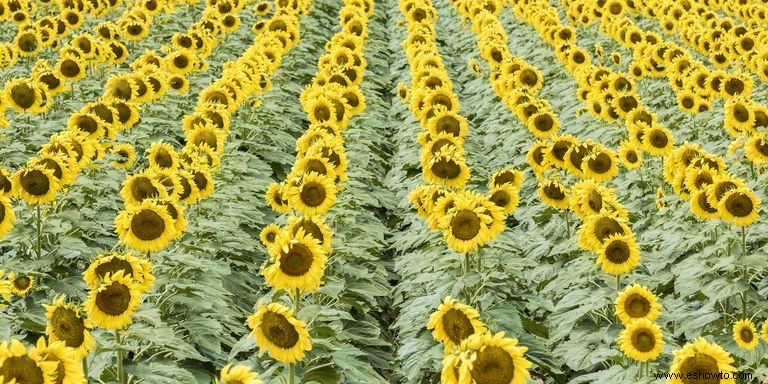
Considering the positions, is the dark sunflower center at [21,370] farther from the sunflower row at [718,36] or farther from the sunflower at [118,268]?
the sunflower row at [718,36]

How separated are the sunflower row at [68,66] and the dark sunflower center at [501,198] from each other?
19.4 feet

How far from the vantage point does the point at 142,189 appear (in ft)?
24.8

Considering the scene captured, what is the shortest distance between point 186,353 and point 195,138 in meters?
4.13

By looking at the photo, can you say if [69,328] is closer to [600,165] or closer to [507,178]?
[507,178]

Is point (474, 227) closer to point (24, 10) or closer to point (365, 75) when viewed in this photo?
point (365, 75)

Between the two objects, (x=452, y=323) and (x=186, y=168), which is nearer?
(x=452, y=323)

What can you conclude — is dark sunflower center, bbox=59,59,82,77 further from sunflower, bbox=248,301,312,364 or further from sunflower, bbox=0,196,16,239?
sunflower, bbox=248,301,312,364

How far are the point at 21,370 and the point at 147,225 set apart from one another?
8.52 feet

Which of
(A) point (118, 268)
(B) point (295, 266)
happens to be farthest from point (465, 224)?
(A) point (118, 268)

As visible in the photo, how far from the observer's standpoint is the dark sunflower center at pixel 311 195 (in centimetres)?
775

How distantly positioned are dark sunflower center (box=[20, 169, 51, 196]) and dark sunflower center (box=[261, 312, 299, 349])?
10.0ft

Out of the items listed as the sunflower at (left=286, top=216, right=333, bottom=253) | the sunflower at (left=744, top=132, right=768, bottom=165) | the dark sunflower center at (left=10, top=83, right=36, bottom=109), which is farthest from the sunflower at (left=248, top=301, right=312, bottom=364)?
the dark sunflower center at (left=10, top=83, right=36, bottom=109)

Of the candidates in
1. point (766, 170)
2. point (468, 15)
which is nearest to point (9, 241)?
point (766, 170)

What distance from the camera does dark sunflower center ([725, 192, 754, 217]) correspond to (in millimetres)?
6918
